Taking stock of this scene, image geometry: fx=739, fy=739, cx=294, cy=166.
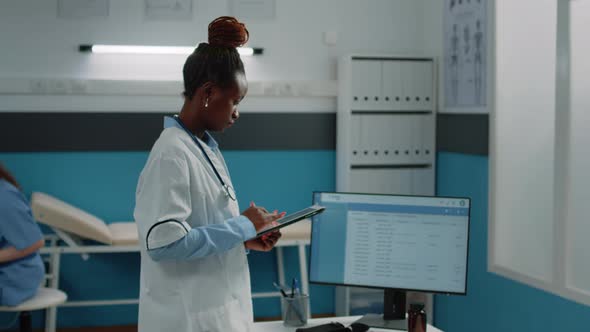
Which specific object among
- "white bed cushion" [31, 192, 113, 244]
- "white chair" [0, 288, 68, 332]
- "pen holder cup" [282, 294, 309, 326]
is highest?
"white bed cushion" [31, 192, 113, 244]

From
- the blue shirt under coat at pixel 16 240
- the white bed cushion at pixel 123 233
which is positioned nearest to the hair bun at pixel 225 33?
the blue shirt under coat at pixel 16 240

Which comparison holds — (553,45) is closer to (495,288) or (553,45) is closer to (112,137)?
(495,288)

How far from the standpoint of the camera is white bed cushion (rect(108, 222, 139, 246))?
3.77m

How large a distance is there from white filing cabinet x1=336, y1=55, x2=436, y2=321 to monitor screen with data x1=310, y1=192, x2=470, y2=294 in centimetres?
215

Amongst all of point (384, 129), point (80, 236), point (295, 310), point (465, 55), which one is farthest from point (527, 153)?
point (80, 236)

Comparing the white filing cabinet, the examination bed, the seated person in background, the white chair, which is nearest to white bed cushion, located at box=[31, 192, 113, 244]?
the examination bed

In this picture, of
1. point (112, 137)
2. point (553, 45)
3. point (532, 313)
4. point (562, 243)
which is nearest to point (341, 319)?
point (562, 243)

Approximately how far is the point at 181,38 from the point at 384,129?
130cm

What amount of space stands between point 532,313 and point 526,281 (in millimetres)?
157

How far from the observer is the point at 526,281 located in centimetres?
335

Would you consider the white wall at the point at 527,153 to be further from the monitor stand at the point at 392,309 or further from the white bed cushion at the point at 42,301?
the white bed cushion at the point at 42,301

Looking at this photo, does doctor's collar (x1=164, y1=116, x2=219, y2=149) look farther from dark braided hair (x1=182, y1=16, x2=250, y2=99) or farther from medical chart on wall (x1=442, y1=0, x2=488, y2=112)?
medical chart on wall (x1=442, y1=0, x2=488, y2=112)

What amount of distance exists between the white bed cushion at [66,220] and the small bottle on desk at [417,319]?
2109 millimetres

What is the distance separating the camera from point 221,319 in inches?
69.1
